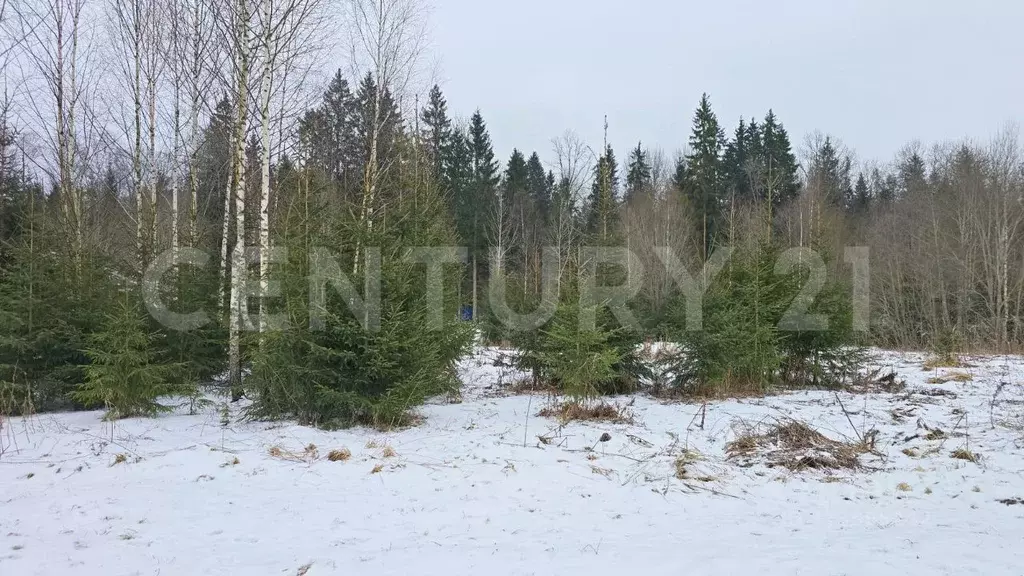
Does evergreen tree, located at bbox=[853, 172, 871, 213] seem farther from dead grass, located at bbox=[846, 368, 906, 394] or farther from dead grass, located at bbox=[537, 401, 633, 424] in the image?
dead grass, located at bbox=[537, 401, 633, 424]

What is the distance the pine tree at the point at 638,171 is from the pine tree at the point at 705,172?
15.6 feet

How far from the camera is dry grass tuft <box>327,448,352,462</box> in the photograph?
19.7ft

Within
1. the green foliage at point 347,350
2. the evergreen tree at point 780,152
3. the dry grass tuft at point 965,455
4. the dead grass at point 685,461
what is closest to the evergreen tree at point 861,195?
the evergreen tree at point 780,152

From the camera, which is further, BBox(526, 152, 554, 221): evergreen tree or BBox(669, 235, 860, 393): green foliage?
BBox(526, 152, 554, 221): evergreen tree

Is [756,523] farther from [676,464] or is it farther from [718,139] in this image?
Answer: [718,139]

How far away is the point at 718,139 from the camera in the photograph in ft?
→ 123

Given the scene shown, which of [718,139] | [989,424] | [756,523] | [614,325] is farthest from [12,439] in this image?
[718,139]

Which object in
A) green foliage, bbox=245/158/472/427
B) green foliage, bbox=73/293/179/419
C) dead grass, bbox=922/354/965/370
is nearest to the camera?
green foliage, bbox=245/158/472/427

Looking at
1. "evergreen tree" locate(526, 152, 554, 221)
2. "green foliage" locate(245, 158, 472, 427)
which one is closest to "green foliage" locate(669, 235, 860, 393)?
"green foliage" locate(245, 158, 472, 427)

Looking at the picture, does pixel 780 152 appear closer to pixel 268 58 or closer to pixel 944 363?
pixel 944 363

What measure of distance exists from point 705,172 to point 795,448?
1222 inches

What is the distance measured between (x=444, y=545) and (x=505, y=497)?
1183 millimetres

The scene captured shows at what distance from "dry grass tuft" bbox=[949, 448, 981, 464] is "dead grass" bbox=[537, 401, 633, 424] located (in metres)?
3.94

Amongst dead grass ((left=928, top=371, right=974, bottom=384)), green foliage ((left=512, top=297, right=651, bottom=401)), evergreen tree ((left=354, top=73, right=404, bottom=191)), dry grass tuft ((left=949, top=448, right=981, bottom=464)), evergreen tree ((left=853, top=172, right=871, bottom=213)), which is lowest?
dry grass tuft ((left=949, top=448, right=981, bottom=464))
